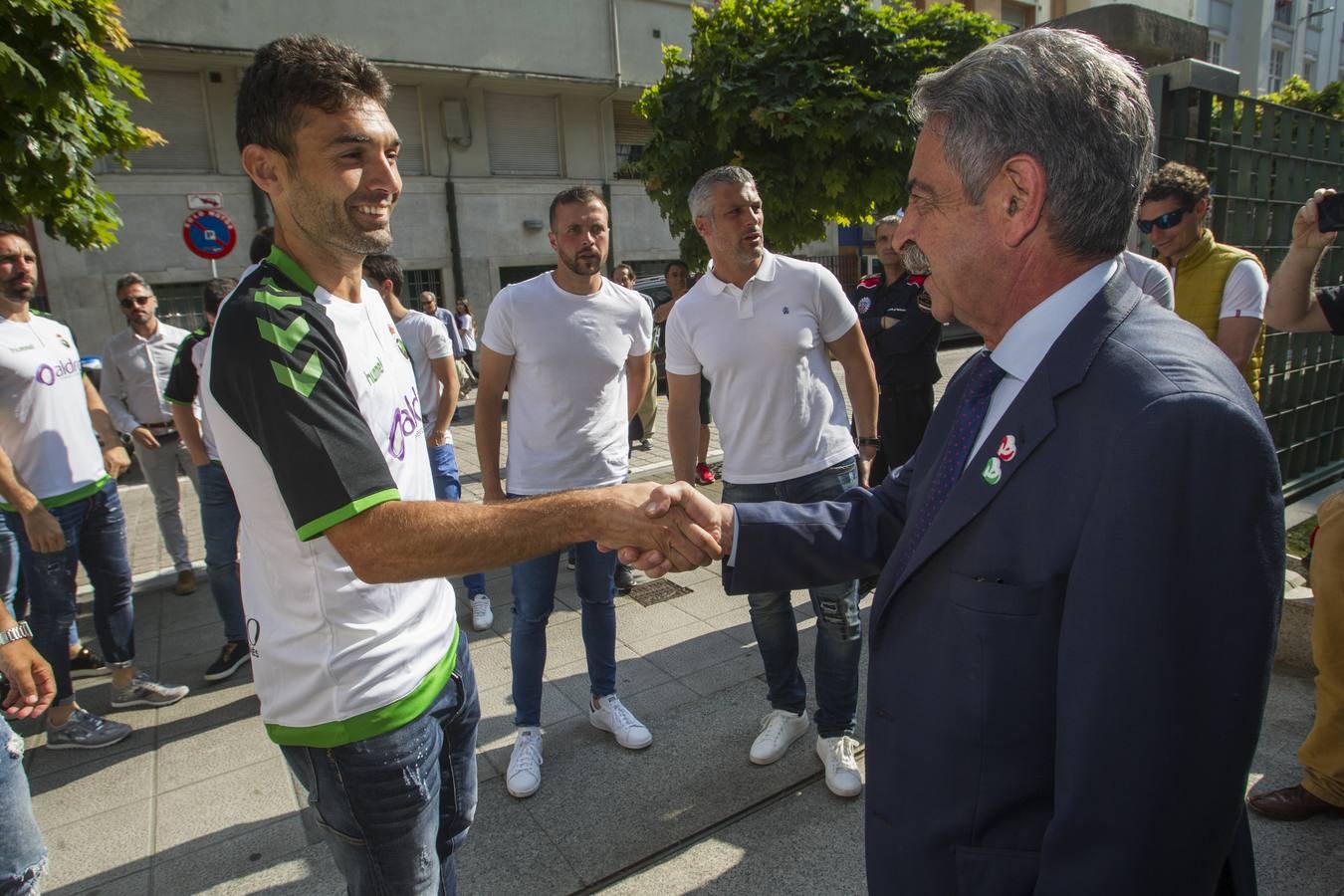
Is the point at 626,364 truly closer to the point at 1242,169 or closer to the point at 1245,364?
the point at 1245,364

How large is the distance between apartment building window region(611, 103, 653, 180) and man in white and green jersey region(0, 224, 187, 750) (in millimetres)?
17433

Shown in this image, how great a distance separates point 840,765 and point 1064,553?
2.26 m

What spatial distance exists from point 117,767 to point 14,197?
3.43 meters

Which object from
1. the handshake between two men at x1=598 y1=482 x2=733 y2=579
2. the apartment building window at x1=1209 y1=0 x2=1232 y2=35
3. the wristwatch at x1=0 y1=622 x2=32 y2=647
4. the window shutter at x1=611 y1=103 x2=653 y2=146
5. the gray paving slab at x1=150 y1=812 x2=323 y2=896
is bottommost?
the gray paving slab at x1=150 y1=812 x2=323 y2=896

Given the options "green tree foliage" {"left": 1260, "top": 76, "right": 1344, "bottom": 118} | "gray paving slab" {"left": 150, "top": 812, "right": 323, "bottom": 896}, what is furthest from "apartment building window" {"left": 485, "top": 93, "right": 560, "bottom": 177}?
"gray paving slab" {"left": 150, "top": 812, "right": 323, "bottom": 896}

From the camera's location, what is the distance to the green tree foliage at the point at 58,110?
14.4 feet

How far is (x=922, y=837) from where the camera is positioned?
1.37 m

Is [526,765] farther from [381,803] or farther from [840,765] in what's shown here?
[381,803]

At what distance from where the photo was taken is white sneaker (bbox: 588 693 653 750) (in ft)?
11.2

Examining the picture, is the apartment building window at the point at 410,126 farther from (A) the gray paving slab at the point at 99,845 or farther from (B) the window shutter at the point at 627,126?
(A) the gray paving slab at the point at 99,845

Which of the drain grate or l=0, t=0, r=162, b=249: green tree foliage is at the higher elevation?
l=0, t=0, r=162, b=249: green tree foliage

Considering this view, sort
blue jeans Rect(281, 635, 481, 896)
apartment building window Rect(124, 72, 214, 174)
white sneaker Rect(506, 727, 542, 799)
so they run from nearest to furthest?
blue jeans Rect(281, 635, 481, 896) < white sneaker Rect(506, 727, 542, 799) < apartment building window Rect(124, 72, 214, 174)

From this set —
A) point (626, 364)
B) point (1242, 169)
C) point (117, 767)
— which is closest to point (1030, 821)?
point (626, 364)

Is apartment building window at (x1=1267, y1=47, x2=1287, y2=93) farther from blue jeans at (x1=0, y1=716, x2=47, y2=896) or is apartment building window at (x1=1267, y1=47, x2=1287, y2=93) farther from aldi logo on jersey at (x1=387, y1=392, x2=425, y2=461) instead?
blue jeans at (x1=0, y1=716, x2=47, y2=896)
